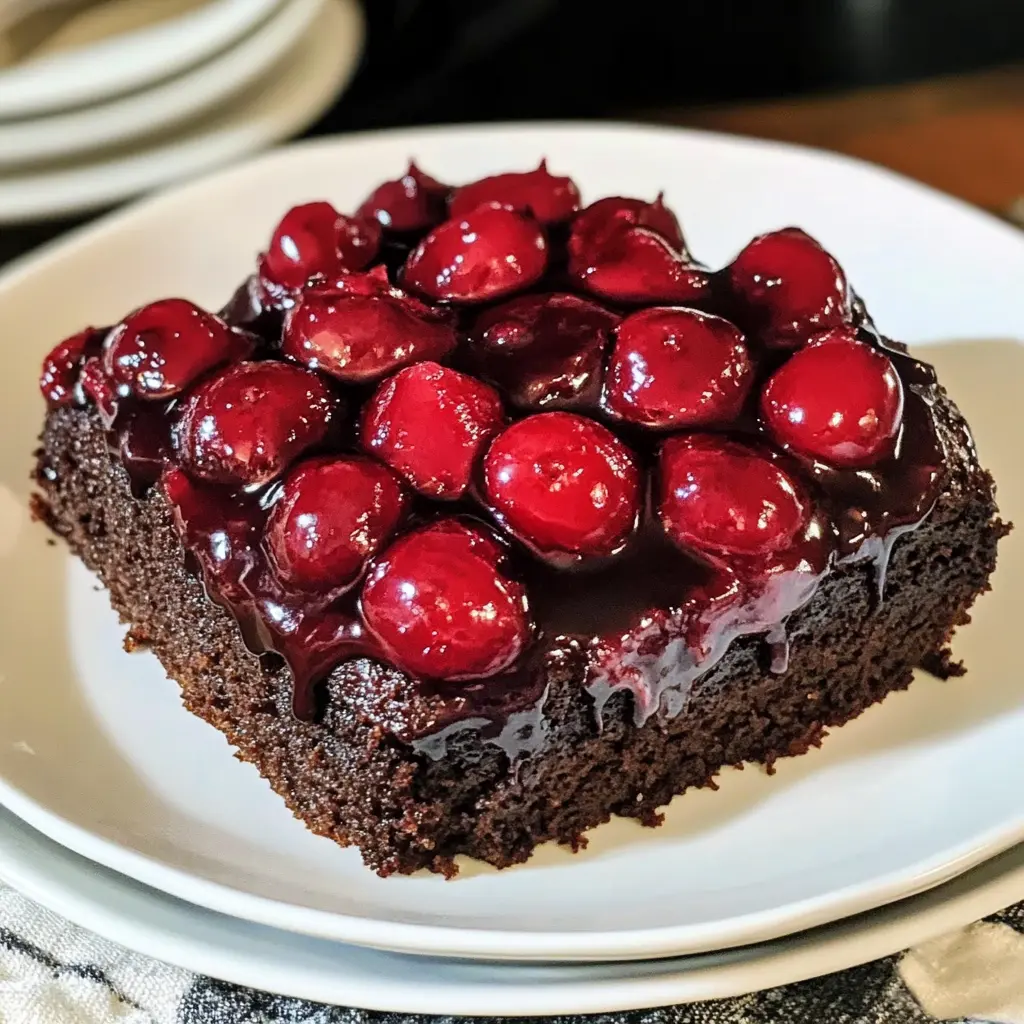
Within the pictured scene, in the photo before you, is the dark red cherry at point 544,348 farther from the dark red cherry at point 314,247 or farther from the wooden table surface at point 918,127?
the wooden table surface at point 918,127

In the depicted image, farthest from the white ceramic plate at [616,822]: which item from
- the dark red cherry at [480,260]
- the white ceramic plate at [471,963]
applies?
the dark red cherry at [480,260]

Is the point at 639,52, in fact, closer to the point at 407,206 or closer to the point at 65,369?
the point at 407,206

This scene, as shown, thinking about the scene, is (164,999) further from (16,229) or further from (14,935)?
(16,229)

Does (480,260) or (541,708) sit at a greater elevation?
(480,260)

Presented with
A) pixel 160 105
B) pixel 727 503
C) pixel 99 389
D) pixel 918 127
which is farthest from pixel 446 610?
pixel 918 127

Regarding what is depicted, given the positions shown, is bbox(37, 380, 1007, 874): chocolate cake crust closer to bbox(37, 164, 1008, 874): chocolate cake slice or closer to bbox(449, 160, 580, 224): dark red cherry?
bbox(37, 164, 1008, 874): chocolate cake slice

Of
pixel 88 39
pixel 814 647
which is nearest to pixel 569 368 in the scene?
pixel 814 647
